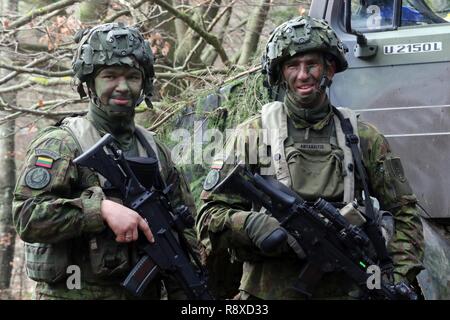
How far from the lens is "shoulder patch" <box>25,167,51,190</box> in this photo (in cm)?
407

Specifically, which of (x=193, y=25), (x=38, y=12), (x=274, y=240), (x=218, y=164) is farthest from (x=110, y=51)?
(x=38, y=12)

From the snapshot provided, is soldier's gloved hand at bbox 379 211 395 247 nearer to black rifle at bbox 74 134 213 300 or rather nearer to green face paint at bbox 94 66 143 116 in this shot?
black rifle at bbox 74 134 213 300

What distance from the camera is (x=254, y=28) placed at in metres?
10.4

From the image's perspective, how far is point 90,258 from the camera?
13.5 ft

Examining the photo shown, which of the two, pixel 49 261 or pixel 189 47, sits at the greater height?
pixel 189 47

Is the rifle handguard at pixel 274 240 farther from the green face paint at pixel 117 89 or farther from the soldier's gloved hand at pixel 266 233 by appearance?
the green face paint at pixel 117 89

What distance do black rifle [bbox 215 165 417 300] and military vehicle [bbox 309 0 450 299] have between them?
1188 mm

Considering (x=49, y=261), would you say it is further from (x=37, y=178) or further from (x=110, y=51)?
(x=110, y=51)

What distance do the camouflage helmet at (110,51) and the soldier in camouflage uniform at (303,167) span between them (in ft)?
2.06

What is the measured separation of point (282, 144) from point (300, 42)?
0.51 metres

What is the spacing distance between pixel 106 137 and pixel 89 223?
39 centimetres

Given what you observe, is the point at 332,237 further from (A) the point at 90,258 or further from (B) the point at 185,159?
(B) the point at 185,159

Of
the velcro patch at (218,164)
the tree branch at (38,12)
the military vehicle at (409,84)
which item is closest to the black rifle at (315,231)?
the velcro patch at (218,164)

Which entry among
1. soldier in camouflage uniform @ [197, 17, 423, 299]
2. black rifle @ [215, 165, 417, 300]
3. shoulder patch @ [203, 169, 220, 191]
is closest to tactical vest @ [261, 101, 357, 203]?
soldier in camouflage uniform @ [197, 17, 423, 299]
